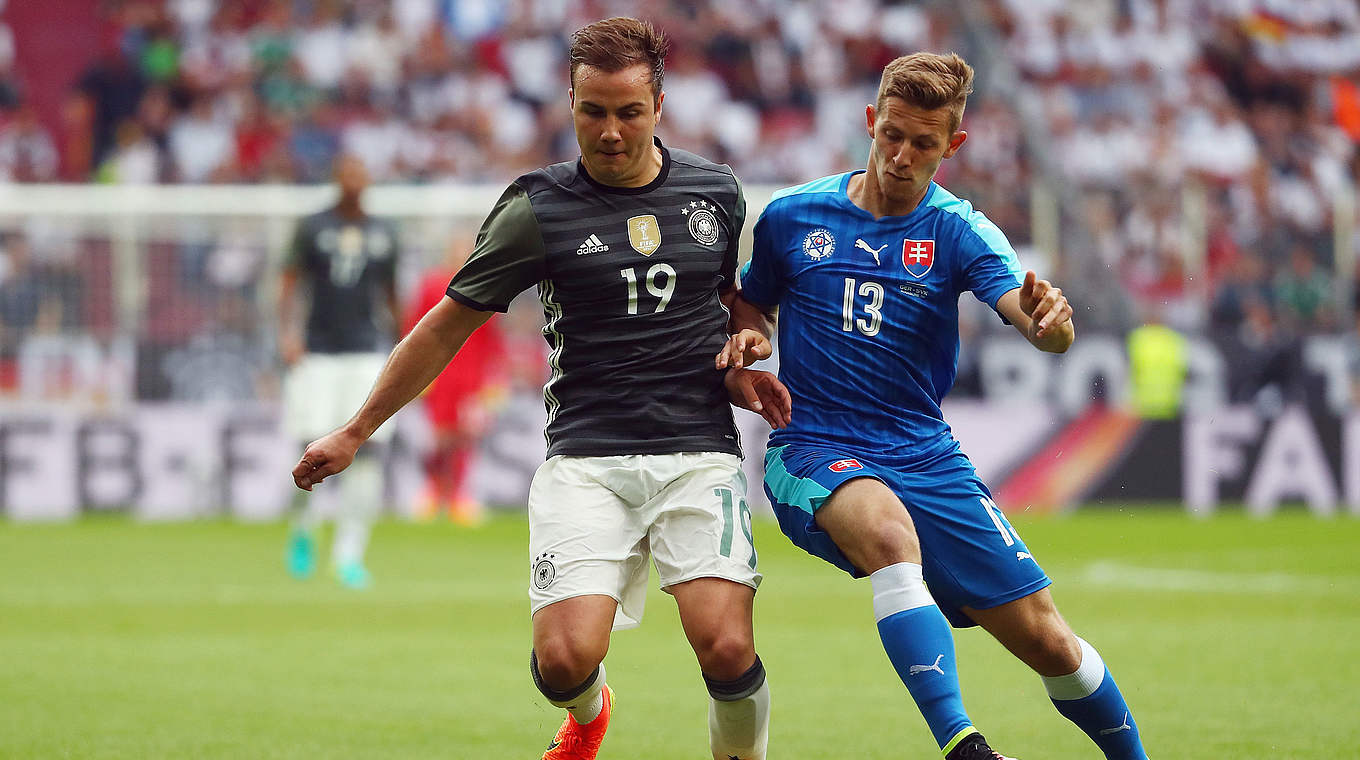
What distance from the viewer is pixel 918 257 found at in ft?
16.7

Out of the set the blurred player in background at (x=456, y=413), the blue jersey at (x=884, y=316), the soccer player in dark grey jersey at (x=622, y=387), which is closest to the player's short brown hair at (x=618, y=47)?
the soccer player in dark grey jersey at (x=622, y=387)

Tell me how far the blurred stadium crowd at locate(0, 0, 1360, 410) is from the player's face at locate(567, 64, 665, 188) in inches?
584

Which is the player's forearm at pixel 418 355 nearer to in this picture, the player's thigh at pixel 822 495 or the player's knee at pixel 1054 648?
the player's thigh at pixel 822 495

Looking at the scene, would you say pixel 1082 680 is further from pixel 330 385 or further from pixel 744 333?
pixel 330 385

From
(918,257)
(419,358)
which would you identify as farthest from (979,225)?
(419,358)

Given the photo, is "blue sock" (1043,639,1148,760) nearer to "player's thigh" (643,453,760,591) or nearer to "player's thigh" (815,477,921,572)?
"player's thigh" (815,477,921,572)

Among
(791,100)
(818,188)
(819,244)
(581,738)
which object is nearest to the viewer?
(819,244)

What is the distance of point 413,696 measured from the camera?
23.2 feet

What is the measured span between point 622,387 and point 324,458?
2.79 ft

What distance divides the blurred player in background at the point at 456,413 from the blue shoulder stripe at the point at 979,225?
11.4 metres

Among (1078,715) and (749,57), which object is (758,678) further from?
(749,57)

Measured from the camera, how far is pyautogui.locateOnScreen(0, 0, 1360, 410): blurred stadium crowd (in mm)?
20578

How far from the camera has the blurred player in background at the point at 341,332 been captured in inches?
455

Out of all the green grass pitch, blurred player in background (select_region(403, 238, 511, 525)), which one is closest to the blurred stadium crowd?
blurred player in background (select_region(403, 238, 511, 525))
